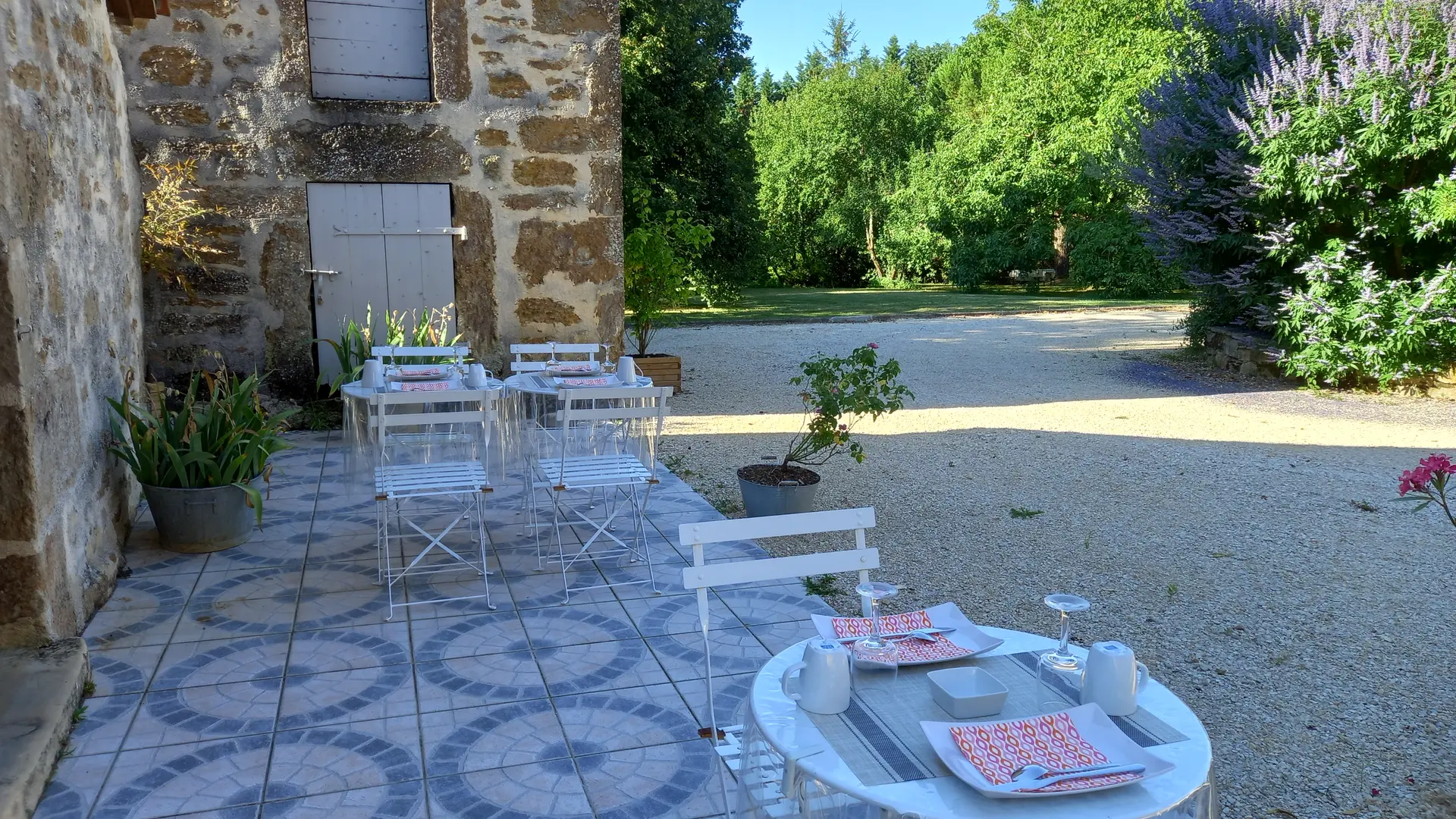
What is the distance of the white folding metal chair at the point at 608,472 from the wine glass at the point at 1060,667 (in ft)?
7.35

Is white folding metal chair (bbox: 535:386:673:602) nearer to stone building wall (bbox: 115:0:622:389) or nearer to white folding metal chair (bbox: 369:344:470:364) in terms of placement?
white folding metal chair (bbox: 369:344:470:364)

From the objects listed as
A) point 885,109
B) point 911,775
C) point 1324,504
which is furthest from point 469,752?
point 885,109

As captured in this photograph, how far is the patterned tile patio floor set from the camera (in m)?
2.50

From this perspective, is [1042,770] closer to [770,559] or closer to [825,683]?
[825,683]

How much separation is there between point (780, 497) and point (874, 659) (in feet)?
9.30

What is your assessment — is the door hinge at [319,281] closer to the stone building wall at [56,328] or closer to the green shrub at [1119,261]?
the stone building wall at [56,328]

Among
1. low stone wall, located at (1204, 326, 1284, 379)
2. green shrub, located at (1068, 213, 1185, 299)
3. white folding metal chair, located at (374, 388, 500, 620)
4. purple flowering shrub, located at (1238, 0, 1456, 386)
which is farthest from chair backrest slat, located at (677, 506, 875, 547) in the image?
green shrub, located at (1068, 213, 1185, 299)

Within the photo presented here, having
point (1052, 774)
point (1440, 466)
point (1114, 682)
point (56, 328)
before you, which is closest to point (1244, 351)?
point (1440, 466)

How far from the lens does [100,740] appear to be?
107 inches

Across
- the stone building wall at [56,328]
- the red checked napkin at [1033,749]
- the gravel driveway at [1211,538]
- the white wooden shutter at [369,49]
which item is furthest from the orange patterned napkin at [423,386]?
the red checked napkin at [1033,749]

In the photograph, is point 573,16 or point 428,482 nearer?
point 428,482

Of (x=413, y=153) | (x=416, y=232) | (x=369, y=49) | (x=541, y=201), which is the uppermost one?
(x=369, y=49)

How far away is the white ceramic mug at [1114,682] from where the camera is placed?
5.71 ft

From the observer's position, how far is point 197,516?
425 cm
